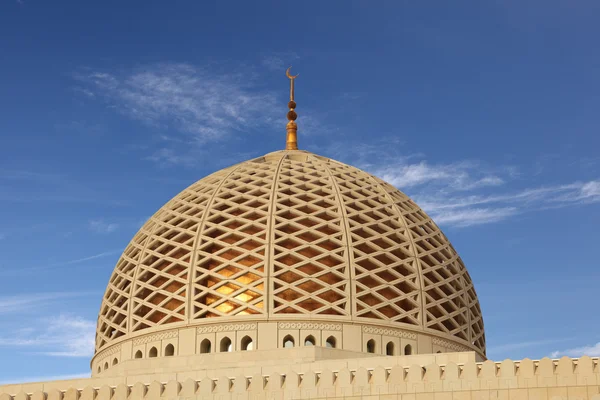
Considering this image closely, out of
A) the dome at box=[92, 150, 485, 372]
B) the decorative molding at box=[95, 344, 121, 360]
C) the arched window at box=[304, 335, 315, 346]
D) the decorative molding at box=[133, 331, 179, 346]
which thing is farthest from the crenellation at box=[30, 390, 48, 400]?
the arched window at box=[304, 335, 315, 346]

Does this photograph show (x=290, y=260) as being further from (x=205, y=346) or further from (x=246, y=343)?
(x=205, y=346)

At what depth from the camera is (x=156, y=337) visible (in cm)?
2525

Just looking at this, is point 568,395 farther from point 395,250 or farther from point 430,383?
point 395,250

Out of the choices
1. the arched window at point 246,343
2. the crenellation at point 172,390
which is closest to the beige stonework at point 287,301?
the crenellation at point 172,390

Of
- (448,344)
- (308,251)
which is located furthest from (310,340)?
(448,344)

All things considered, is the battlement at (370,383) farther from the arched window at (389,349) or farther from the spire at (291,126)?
the spire at (291,126)

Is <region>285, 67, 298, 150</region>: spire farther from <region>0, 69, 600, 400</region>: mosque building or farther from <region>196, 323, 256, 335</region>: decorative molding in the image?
<region>196, 323, 256, 335</region>: decorative molding

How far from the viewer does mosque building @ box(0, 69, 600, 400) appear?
2127cm

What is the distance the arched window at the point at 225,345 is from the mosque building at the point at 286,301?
35 millimetres

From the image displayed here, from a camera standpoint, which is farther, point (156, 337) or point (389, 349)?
point (156, 337)

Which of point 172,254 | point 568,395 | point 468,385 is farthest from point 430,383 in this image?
point 172,254

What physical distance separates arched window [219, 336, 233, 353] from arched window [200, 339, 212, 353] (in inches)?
13.7

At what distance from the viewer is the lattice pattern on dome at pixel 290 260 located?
2494cm

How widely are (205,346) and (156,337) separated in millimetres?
1401
